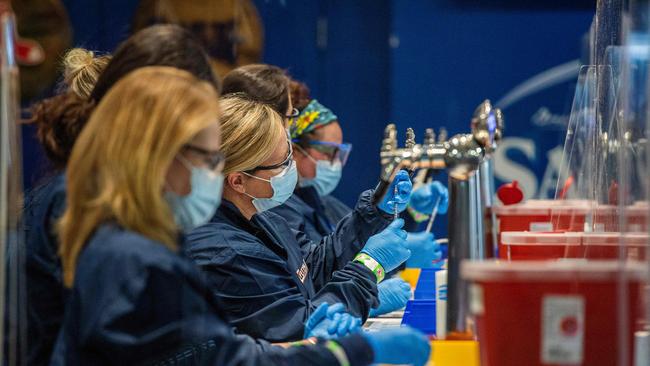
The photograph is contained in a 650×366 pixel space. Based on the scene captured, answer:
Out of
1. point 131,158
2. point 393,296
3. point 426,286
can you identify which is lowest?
point 426,286

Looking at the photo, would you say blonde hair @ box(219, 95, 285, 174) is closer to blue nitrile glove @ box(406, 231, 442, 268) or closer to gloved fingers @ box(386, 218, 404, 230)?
gloved fingers @ box(386, 218, 404, 230)

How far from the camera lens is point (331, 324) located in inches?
73.6

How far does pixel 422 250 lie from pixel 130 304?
252 cm

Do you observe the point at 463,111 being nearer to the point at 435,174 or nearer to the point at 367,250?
the point at 435,174

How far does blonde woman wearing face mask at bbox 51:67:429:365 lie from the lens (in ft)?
4.59

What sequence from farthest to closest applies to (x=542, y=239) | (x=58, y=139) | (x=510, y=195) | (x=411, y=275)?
(x=411, y=275) → (x=510, y=195) → (x=542, y=239) → (x=58, y=139)

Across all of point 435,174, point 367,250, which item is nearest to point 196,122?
point 367,250

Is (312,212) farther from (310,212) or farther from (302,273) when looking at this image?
(302,273)

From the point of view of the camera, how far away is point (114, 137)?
1.46 metres

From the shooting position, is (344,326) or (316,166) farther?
(316,166)

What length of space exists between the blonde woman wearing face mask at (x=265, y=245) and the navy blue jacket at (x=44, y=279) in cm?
53

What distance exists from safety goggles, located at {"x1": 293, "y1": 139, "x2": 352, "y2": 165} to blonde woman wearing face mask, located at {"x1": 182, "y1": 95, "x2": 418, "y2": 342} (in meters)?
0.76

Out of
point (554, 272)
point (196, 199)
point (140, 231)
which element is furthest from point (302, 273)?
point (554, 272)

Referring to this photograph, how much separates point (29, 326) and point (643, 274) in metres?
0.97
